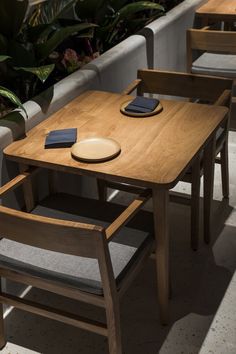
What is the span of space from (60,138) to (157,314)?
0.71 meters

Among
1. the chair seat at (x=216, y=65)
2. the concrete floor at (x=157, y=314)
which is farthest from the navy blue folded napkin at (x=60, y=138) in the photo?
the chair seat at (x=216, y=65)

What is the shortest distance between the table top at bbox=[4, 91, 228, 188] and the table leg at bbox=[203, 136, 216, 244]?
0.55 feet

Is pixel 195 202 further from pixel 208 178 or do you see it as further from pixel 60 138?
pixel 60 138

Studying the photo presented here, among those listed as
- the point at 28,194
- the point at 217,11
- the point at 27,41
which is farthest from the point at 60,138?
the point at 217,11

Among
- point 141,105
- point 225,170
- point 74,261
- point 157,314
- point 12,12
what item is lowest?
point 157,314

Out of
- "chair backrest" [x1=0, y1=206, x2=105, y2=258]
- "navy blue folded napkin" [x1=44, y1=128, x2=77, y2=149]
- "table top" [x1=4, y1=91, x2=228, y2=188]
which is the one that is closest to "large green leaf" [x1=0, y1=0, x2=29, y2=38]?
"table top" [x1=4, y1=91, x2=228, y2=188]

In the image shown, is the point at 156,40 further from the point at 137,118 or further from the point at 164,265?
the point at 164,265

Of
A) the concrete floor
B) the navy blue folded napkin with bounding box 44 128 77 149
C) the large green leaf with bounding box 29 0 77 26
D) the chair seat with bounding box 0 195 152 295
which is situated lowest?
the concrete floor

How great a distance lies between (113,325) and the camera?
1496mm

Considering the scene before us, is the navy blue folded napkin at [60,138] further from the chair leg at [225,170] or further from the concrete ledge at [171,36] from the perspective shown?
the concrete ledge at [171,36]

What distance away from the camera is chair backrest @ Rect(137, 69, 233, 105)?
2.19 metres

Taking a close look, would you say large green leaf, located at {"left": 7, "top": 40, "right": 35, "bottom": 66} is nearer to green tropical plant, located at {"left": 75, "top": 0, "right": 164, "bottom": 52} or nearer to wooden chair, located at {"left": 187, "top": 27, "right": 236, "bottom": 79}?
green tropical plant, located at {"left": 75, "top": 0, "right": 164, "bottom": 52}

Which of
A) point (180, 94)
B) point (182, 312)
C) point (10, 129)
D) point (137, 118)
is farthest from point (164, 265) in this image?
point (180, 94)

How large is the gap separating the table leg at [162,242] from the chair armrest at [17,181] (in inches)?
16.6
